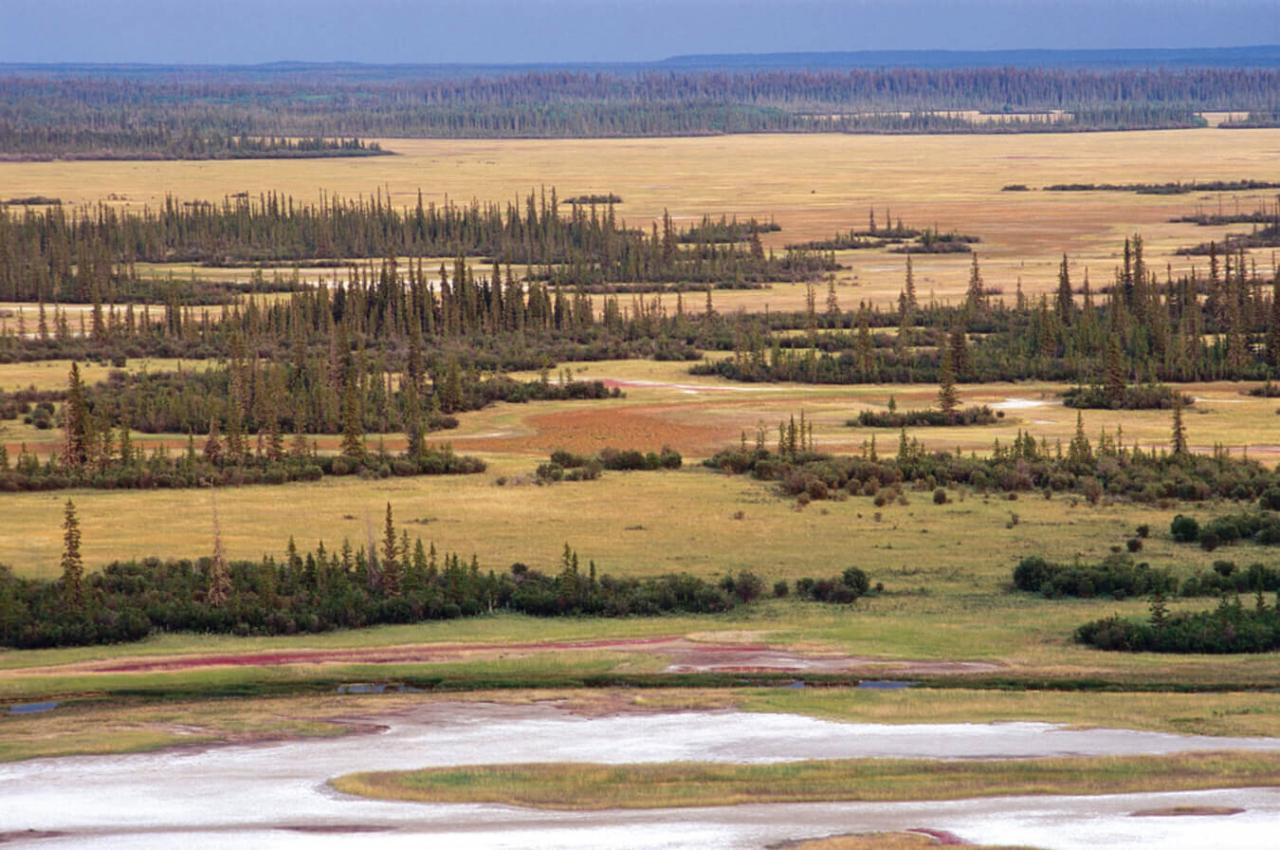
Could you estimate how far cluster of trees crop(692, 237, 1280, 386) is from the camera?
7294 cm

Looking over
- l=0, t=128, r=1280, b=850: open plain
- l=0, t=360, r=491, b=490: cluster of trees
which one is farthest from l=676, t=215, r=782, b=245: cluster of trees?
l=0, t=360, r=491, b=490: cluster of trees

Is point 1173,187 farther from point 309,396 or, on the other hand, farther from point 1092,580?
point 1092,580

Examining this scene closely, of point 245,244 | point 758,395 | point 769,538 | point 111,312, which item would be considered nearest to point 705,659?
point 769,538

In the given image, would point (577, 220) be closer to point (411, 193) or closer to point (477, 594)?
point (411, 193)

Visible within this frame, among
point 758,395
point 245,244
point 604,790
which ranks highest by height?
point 245,244

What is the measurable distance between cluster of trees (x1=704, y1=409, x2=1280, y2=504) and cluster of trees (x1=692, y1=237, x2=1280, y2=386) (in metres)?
13.9

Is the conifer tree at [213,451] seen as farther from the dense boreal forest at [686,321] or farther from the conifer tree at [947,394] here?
the conifer tree at [947,394]

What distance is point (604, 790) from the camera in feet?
79.6

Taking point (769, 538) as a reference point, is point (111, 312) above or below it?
above

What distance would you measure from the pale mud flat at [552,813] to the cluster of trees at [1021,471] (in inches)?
813

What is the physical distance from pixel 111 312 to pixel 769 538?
58019 millimetres

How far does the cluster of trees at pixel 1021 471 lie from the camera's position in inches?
1875

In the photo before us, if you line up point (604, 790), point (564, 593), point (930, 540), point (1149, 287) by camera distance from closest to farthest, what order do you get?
1. point (604, 790)
2. point (564, 593)
3. point (930, 540)
4. point (1149, 287)

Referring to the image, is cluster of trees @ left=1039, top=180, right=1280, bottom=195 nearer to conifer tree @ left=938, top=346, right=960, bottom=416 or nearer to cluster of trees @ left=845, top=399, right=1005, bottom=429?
conifer tree @ left=938, top=346, right=960, bottom=416
